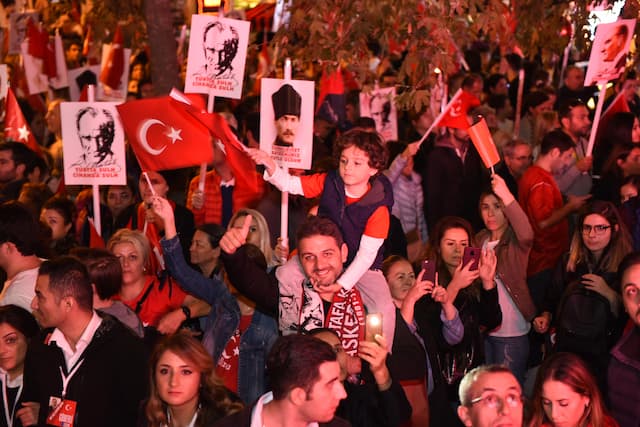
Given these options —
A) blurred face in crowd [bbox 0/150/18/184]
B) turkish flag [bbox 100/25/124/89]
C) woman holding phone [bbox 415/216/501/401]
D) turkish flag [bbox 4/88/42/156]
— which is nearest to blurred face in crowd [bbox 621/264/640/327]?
woman holding phone [bbox 415/216/501/401]

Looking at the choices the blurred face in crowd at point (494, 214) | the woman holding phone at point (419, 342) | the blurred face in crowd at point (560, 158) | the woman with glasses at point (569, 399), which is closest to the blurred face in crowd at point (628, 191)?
the blurred face in crowd at point (560, 158)

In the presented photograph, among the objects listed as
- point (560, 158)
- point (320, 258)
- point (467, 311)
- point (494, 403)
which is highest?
point (560, 158)

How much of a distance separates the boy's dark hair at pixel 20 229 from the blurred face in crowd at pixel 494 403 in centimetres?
354

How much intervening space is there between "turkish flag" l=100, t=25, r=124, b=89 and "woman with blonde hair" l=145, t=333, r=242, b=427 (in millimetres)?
10113

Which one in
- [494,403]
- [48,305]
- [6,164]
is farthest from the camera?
[6,164]

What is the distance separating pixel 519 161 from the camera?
11.7 metres

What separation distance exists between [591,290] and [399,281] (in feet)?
3.94

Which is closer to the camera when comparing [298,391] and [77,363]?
[298,391]

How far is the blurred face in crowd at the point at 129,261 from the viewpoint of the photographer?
28.0 ft

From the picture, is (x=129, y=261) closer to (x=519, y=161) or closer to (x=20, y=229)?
(x=20, y=229)

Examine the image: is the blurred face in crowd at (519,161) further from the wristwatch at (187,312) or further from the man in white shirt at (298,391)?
the man in white shirt at (298,391)

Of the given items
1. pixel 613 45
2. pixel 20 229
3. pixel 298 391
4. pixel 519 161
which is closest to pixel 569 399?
pixel 298 391

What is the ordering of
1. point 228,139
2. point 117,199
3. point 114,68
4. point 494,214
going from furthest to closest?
point 114,68 < point 117,199 < point 494,214 < point 228,139

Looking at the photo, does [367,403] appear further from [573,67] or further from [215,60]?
[573,67]
